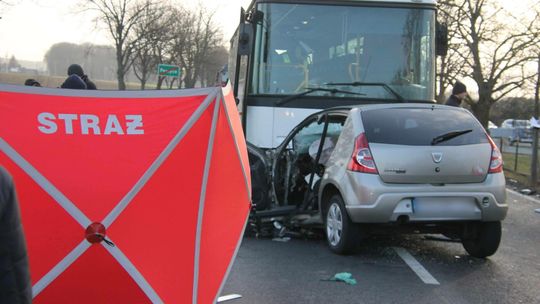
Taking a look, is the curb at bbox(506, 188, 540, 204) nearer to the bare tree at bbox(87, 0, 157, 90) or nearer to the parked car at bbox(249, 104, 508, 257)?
the parked car at bbox(249, 104, 508, 257)

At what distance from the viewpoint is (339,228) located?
19.5 ft

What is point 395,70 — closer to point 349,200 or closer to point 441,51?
point 441,51

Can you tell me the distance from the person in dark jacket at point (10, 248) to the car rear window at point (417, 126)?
4.25 m

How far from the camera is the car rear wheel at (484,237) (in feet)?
19.0

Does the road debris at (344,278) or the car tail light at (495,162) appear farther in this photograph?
the car tail light at (495,162)

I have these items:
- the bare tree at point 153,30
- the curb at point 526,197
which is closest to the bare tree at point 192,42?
the bare tree at point 153,30

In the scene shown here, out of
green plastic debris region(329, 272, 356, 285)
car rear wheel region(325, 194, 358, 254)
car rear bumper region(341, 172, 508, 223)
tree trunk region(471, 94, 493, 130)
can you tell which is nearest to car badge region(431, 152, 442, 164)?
car rear bumper region(341, 172, 508, 223)

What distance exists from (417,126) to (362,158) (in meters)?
0.65

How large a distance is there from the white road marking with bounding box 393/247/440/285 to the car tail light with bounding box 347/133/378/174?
1036 mm

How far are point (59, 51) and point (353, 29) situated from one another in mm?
82671

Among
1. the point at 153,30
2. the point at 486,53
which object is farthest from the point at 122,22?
the point at 486,53

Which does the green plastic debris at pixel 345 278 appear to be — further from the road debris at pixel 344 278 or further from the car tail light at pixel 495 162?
the car tail light at pixel 495 162

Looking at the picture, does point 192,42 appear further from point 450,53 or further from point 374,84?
point 374,84

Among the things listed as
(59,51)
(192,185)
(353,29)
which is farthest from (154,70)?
(59,51)
